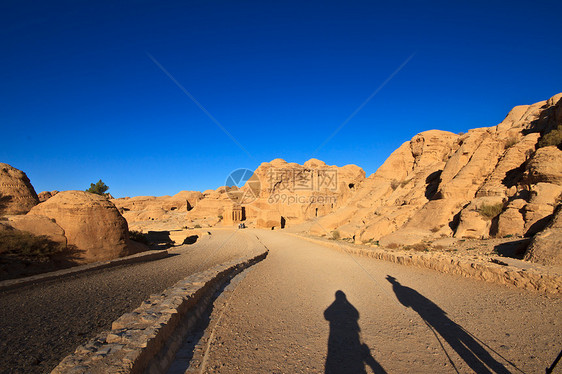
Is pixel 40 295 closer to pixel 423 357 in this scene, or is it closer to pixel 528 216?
pixel 423 357

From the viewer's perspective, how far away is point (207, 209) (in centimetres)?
5131

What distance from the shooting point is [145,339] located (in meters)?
3.11

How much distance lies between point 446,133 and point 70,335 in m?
30.6

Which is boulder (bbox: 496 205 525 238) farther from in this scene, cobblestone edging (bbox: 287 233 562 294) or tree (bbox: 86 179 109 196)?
tree (bbox: 86 179 109 196)

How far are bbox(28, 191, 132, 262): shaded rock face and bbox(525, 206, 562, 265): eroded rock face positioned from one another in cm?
1526

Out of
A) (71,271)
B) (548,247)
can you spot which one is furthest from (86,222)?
(548,247)

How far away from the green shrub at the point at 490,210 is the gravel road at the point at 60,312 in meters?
13.9

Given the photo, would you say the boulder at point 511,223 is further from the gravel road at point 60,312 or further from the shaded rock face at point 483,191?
the gravel road at point 60,312

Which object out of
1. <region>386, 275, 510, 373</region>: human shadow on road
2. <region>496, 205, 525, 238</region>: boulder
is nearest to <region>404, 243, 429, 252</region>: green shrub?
<region>496, 205, 525, 238</region>: boulder

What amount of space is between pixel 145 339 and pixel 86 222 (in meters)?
10.4

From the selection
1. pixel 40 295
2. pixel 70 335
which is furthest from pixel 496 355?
pixel 40 295

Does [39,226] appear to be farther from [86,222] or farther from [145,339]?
[145,339]

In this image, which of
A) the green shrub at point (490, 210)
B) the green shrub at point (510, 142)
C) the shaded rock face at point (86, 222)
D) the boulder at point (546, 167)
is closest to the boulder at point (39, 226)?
the shaded rock face at point (86, 222)

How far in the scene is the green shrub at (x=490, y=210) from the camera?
11.8 meters
